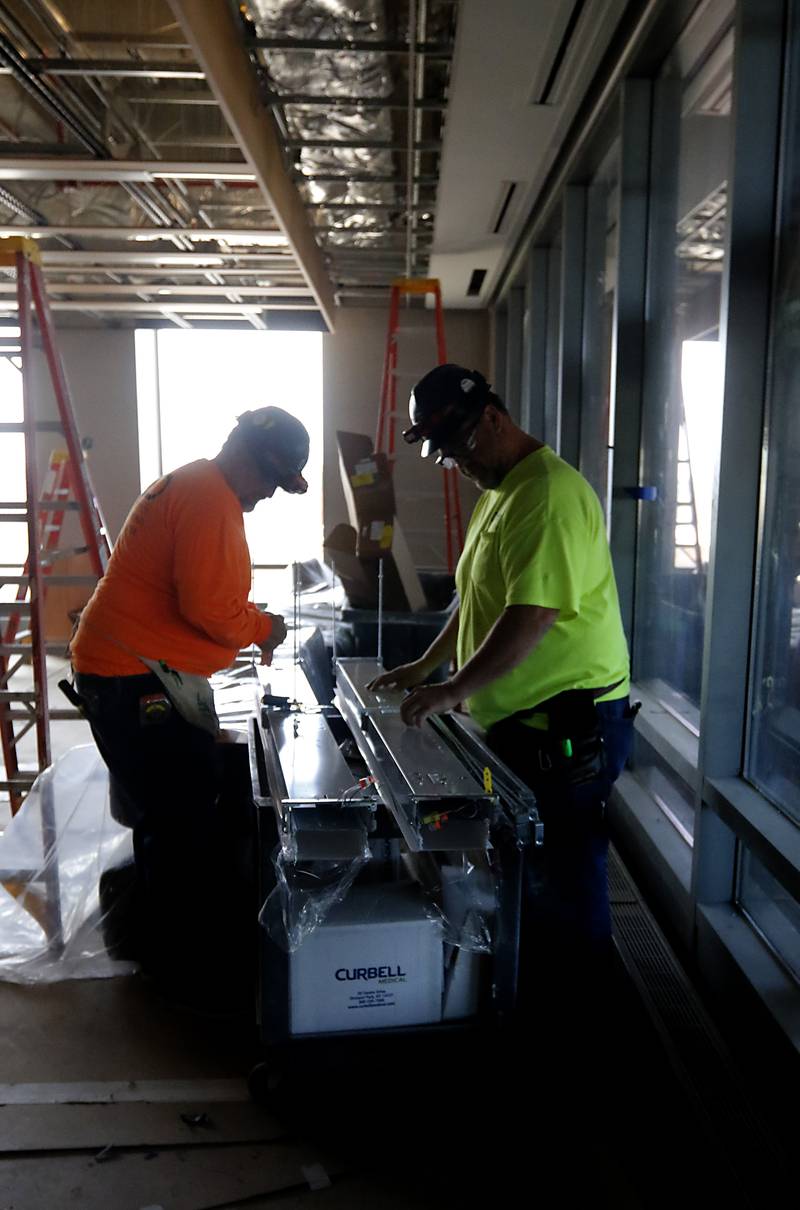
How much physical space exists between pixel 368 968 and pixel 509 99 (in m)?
2.93

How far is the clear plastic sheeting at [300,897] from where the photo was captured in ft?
5.20

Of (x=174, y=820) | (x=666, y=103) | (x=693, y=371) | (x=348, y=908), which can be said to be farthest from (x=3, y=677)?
(x=666, y=103)

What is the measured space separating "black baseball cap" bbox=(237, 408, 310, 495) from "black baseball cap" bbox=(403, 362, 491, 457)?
442 mm

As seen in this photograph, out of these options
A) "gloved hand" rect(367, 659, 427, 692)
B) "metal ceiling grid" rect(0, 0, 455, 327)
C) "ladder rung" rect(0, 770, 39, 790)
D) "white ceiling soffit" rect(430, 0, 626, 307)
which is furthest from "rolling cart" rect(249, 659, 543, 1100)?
"ladder rung" rect(0, 770, 39, 790)

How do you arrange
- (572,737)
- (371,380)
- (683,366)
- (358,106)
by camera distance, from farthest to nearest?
(371,380) → (358,106) → (683,366) → (572,737)

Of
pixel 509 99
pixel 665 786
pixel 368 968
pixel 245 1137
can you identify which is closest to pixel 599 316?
pixel 509 99

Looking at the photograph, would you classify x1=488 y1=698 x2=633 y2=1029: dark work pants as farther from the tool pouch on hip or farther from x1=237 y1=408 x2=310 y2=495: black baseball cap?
x1=237 y1=408 x2=310 y2=495: black baseball cap

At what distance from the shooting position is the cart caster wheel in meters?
1.67

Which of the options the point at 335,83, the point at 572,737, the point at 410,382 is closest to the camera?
the point at 572,737

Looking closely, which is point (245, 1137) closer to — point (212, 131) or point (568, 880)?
point (568, 880)

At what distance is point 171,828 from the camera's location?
7.38ft

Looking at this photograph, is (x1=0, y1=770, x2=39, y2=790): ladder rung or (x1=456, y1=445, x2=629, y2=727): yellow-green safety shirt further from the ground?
(x1=456, y1=445, x2=629, y2=727): yellow-green safety shirt

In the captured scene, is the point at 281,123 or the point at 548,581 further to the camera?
the point at 281,123

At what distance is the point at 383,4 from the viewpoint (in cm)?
297
